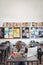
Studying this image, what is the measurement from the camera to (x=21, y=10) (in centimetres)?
828

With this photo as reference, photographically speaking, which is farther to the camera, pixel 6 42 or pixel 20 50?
pixel 6 42

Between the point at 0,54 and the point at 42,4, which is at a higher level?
the point at 42,4

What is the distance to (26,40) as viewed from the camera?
Answer: 27.5 ft

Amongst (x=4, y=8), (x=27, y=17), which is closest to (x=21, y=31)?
(x=27, y=17)

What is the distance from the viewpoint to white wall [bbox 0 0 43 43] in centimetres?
823

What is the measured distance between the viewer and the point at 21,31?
27.5 feet

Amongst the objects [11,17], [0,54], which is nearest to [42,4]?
[11,17]

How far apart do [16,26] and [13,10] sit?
792 mm

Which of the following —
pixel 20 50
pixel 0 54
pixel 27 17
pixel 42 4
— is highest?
pixel 42 4

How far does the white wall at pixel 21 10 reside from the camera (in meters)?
8.23

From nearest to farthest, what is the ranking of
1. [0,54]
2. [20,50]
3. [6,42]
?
[20,50] < [0,54] < [6,42]

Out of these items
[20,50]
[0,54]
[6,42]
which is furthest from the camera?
[6,42]

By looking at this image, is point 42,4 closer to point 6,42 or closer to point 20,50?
point 6,42

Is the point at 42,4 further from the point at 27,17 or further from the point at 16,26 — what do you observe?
the point at 16,26
